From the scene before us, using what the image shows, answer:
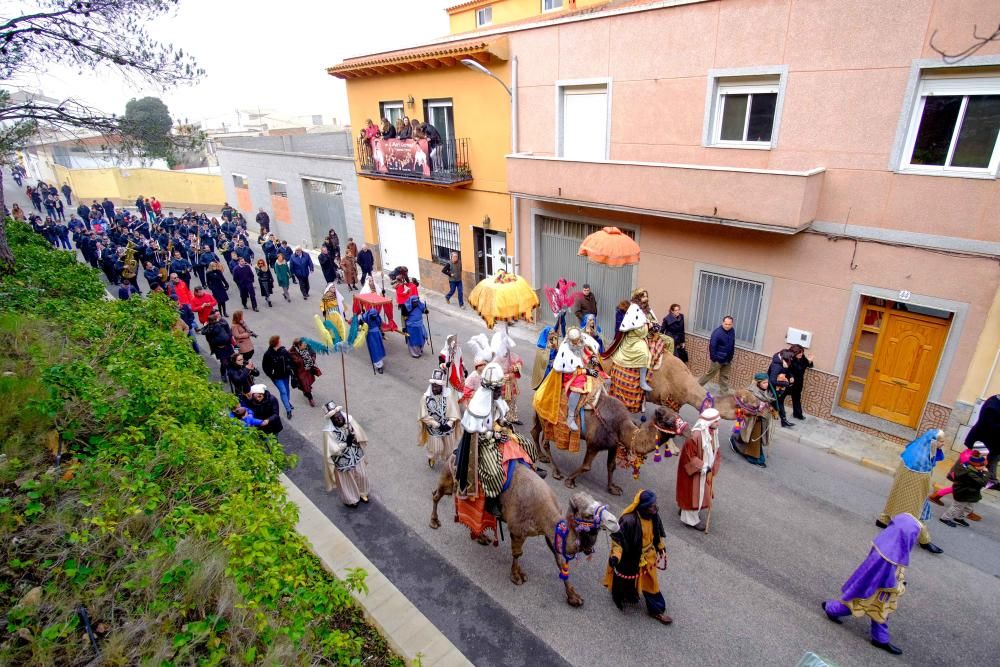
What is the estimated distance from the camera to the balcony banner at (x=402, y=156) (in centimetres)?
1452

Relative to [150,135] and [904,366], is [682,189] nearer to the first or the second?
[904,366]

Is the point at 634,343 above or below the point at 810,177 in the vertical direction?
below

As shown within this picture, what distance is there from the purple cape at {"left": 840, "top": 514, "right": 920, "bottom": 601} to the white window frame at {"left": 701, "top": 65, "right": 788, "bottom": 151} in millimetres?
6297

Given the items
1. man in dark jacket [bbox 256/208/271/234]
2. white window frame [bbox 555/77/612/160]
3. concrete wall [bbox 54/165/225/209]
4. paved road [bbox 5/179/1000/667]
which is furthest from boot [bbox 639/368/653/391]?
concrete wall [bbox 54/165/225/209]

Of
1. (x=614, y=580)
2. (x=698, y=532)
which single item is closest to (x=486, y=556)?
(x=614, y=580)

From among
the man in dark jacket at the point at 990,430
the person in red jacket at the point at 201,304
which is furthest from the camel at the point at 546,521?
the person in red jacket at the point at 201,304

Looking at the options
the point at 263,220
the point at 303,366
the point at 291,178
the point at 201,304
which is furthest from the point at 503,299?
the point at 263,220

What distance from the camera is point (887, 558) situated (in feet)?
15.8

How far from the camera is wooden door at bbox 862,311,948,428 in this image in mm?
8094

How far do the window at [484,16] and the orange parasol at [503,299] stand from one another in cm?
1590

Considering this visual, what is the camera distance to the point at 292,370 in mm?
9570

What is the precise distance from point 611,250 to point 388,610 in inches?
272

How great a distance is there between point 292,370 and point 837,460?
29.9ft

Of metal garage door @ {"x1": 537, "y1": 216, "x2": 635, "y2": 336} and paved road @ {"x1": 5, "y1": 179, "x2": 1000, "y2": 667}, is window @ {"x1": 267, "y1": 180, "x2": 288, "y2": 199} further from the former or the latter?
paved road @ {"x1": 5, "y1": 179, "x2": 1000, "y2": 667}
